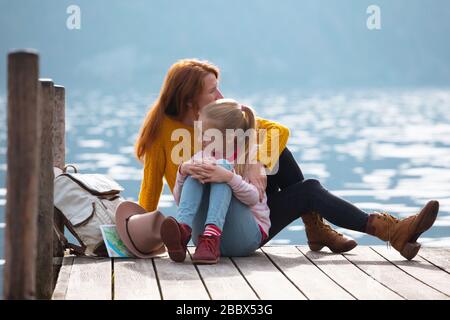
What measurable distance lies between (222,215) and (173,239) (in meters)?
0.25

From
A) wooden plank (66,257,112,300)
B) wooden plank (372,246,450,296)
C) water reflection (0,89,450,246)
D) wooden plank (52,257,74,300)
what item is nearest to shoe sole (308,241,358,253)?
wooden plank (372,246,450,296)

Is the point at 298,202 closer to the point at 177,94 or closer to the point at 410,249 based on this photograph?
the point at 410,249

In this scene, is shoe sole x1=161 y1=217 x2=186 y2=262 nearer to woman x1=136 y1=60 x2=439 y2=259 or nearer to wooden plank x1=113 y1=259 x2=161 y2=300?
wooden plank x1=113 y1=259 x2=161 y2=300

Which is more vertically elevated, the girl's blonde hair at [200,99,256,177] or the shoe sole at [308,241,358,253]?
the girl's blonde hair at [200,99,256,177]

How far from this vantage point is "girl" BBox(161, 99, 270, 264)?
4559 millimetres

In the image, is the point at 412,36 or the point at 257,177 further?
the point at 412,36

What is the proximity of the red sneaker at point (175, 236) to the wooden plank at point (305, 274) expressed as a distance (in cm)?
46

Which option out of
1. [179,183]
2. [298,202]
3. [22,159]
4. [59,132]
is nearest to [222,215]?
[179,183]

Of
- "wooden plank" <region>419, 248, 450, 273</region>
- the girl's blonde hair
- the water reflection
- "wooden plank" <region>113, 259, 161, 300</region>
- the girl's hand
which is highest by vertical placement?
the girl's blonde hair

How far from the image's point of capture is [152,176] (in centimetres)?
506
